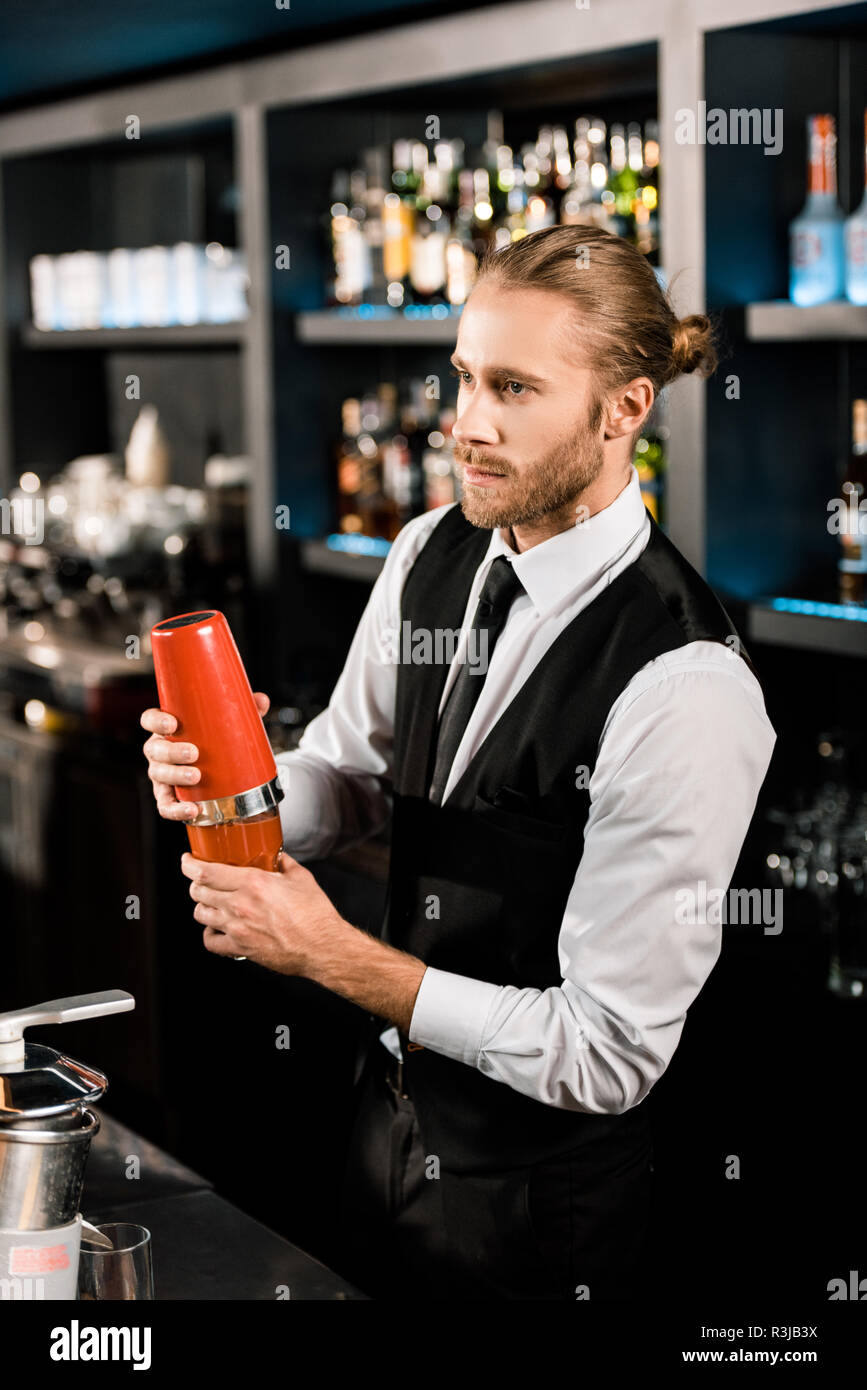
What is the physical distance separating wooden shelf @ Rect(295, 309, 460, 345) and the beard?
3.86ft

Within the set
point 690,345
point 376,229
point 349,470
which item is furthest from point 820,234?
point 349,470

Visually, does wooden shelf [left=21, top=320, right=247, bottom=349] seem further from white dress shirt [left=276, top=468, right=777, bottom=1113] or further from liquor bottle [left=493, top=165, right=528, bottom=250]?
white dress shirt [left=276, top=468, right=777, bottom=1113]

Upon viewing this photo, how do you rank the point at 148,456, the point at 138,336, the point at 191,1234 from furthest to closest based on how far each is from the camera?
1. the point at 148,456
2. the point at 138,336
3. the point at 191,1234

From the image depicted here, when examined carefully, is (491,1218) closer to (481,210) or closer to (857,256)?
(857,256)

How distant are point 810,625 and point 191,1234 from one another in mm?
1246

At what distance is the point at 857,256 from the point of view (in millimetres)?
2229

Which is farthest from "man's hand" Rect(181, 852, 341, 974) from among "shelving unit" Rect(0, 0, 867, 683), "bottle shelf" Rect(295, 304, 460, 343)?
"bottle shelf" Rect(295, 304, 460, 343)

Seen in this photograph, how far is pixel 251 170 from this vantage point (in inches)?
127

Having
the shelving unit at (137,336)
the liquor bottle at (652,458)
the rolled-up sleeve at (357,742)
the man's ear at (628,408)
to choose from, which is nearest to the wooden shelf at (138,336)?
the shelving unit at (137,336)

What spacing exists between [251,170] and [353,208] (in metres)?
0.22

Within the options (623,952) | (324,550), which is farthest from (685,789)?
(324,550)

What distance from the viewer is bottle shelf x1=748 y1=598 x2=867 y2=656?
214 centimetres

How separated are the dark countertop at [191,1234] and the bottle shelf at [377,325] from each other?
161 cm
